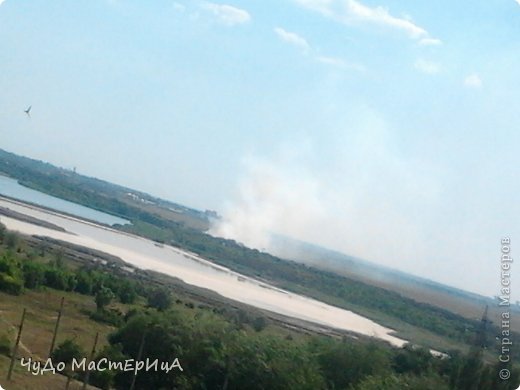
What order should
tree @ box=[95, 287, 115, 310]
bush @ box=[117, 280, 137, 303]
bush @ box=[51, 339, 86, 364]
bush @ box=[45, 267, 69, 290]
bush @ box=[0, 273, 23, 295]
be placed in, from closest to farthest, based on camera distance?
bush @ box=[51, 339, 86, 364]
bush @ box=[0, 273, 23, 295]
tree @ box=[95, 287, 115, 310]
bush @ box=[117, 280, 137, 303]
bush @ box=[45, 267, 69, 290]

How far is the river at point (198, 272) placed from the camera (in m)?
11.8

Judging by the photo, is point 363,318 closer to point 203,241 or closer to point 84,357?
point 203,241

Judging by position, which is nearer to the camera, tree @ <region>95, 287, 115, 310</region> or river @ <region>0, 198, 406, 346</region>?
tree @ <region>95, 287, 115, 310</region>

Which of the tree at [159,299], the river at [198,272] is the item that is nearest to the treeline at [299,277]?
the river at [198,272]

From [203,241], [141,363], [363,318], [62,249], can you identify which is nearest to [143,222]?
[62,249]

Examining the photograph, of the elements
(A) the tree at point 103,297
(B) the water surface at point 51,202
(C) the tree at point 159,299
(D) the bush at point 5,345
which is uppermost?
(B) the water surface at point 51,202

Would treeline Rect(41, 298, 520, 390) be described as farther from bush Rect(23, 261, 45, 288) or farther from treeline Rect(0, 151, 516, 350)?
bush Rect(23, 261, 45, 288)

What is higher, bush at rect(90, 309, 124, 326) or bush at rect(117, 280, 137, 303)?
bush at rect(117, 280, 137, 303)

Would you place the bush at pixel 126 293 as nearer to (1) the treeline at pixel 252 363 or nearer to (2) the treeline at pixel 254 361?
(2) the treeline at pixel 254 361

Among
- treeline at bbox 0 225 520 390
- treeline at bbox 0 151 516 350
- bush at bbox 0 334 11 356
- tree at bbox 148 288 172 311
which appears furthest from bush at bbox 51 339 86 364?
treeline at bbox 0 151 516 350

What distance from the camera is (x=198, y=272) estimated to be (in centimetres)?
1390

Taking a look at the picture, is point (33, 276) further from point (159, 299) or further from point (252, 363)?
point (252, 363)

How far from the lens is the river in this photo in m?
11.8

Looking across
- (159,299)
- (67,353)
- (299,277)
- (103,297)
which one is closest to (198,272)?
(299,277)
